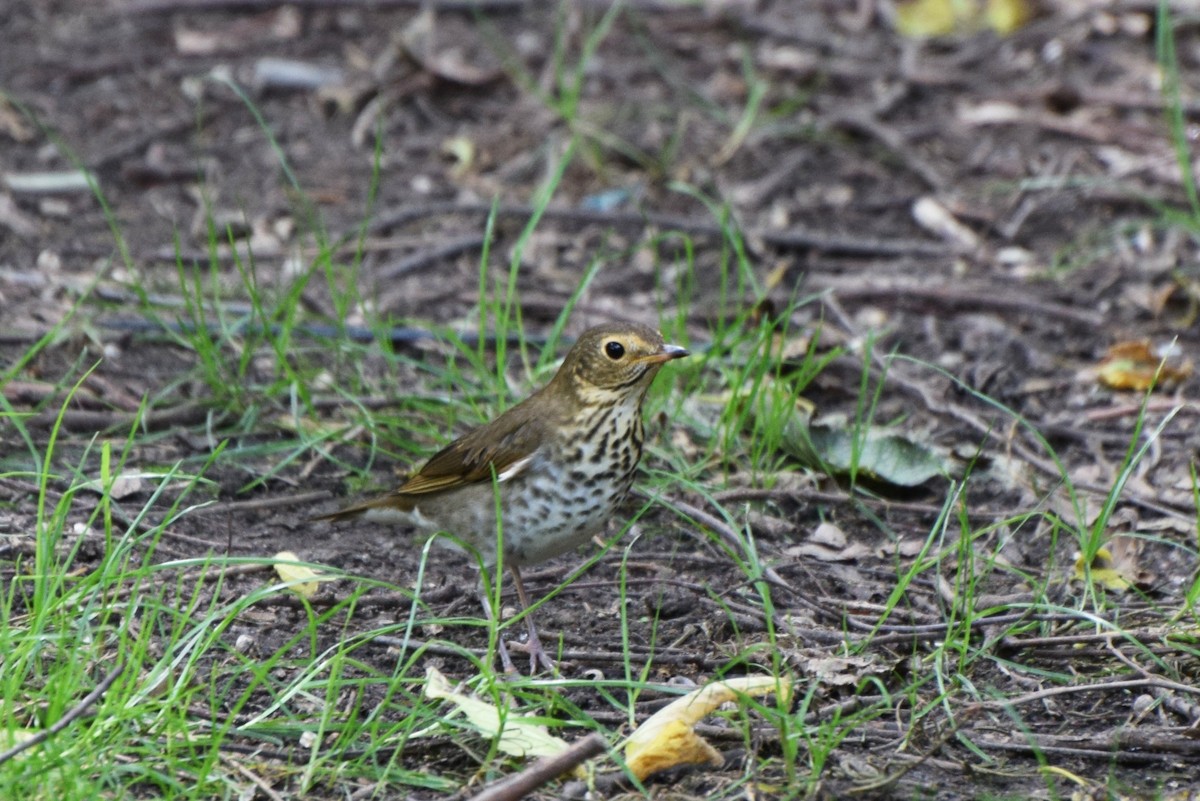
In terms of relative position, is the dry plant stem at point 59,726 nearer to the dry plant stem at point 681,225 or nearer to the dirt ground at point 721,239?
the dirt ground at point 721,239

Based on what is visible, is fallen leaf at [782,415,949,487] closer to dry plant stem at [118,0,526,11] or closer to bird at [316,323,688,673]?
bird at [316,323,688,673]

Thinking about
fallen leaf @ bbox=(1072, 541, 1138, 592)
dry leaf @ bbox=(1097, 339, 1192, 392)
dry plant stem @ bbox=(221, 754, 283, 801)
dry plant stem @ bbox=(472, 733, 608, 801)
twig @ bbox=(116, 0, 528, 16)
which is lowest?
dry leaf @ bbox=(1097, 339, 1192, 392)

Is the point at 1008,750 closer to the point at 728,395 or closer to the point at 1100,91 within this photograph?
the point at 728,395

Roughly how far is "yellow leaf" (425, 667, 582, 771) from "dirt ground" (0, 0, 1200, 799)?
1.25 feet

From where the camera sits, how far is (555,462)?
15.1 ft

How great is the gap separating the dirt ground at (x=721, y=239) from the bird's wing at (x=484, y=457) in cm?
34

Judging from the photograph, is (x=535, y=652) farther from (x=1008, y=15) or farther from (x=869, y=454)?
(x=1008, y=15)

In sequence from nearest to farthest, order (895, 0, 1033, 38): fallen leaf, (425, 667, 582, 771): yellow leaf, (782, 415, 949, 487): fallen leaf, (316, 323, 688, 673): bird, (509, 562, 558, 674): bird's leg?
(425, 667, 582, 771): yellow leaf → (509, 562, 558, 674): bird's leg → (316, 323, 688, 673): bird → (782, 415, 949, 487): fallen leaf → (895, 0, 1033, 38): fallen leaf

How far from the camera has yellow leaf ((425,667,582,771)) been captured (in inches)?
145

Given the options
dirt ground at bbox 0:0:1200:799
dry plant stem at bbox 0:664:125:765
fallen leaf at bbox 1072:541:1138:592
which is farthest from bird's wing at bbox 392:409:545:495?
fallen leaf at bbox 1072:541:1138:592

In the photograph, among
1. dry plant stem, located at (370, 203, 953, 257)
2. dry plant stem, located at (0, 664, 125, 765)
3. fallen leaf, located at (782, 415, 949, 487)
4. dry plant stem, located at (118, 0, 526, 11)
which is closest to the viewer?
dry plant stem, located at (0, 664, 125, 765)

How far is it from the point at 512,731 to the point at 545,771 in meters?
0.47

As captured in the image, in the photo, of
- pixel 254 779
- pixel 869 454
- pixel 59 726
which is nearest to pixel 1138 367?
pixel 869 454

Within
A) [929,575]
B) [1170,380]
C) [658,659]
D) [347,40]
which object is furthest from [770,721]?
[347,40]
